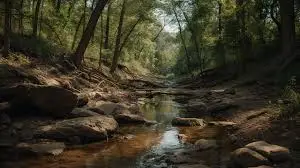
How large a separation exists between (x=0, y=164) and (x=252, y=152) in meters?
6.49

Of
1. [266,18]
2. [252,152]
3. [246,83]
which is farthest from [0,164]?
[266,18]

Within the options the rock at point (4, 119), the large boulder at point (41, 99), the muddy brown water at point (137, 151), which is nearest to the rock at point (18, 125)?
the rock at point (4, 119)

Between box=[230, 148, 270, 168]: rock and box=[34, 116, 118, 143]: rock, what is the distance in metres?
5.80

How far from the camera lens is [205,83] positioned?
39.9 meters

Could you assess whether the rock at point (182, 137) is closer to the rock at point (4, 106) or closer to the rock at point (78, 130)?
the rock at point (78, 130)

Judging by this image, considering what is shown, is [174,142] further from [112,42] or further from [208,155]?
[112,42]

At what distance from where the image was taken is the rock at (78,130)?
13.5 metres

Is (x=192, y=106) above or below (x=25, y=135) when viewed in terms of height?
below

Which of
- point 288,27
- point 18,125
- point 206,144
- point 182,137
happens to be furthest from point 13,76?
point 288,27

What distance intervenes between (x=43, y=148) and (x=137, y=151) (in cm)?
289

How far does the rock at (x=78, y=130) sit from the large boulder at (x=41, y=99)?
4.02 feet

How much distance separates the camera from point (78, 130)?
545 inches

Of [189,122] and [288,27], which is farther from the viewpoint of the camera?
[288,27]

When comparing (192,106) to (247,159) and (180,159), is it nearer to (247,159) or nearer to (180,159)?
(180,159)
